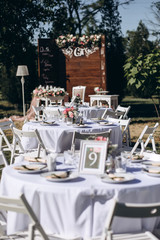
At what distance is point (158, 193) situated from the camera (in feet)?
10.7

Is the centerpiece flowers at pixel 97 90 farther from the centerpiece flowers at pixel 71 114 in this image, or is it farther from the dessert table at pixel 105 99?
the centerpiece flowers at pixel 71 114

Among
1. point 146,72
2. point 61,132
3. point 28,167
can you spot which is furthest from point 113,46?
point 28,167

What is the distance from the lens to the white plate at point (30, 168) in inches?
140

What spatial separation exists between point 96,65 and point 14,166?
1265 centimetres

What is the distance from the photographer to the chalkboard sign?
16328 millimetres

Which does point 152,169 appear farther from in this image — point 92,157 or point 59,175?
point 59,175

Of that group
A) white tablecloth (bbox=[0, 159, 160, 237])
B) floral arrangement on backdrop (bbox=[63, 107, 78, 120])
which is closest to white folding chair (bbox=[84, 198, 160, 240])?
white tablecloth (bbox=[0, 159, 160, 237])

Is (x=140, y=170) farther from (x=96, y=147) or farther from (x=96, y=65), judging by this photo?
(x=96, y=65)

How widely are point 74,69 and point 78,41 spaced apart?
1227 millimetres

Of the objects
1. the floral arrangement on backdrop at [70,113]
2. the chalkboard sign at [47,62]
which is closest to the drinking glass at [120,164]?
the floral arrangement on backdrop at [70,113]

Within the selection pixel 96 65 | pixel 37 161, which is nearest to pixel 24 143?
pixel 37 161

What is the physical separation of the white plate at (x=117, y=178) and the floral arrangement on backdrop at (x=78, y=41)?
12.8 metres

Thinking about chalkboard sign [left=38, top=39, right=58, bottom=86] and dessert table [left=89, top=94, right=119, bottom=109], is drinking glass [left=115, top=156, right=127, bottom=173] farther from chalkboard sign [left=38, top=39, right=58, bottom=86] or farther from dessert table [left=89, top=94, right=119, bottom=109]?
chalkboard sign [left=38, top=39, right=58, bottom=86]

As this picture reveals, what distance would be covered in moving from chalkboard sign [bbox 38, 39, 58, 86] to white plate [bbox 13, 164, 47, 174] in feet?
42.0
